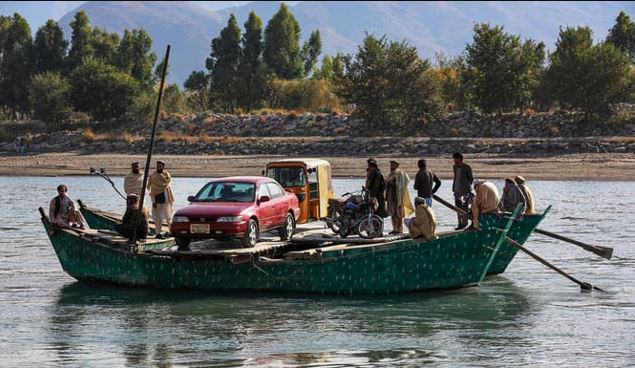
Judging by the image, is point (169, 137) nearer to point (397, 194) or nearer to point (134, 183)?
point (134, 183)

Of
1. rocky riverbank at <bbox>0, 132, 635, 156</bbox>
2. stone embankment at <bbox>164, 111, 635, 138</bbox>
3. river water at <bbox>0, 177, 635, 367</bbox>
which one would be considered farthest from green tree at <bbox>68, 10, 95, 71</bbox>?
river water at <bbox>0, 177, 635, 367</bbox>

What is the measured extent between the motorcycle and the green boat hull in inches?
65.8

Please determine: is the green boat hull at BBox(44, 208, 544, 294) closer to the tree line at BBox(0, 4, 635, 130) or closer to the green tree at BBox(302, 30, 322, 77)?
the tree line at BBox(0, 4, 635, 130)

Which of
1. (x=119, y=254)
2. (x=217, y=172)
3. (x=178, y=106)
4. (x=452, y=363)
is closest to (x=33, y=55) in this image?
(x=178, y=106)

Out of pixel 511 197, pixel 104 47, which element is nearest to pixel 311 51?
pixel 104 47

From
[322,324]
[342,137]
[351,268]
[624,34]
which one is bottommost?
[322,324]

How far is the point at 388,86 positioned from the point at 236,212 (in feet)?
160

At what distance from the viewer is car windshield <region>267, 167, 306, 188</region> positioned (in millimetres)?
26266

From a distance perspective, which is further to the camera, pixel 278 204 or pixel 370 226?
pixel 370 226

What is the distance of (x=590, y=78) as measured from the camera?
65.0 meters

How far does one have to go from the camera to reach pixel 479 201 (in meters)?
23.0

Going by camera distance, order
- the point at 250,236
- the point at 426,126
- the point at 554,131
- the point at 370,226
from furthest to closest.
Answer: the point at 426,126, the point at 554,131, the point at 370,226, the point at 250,236

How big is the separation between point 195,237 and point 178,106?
72256 millimetres

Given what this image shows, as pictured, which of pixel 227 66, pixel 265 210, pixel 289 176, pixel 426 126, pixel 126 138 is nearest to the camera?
pixel 265 210
